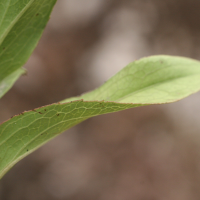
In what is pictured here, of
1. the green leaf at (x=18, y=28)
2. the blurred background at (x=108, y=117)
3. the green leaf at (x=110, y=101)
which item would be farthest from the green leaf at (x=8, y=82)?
the blurred background at (x=108, y=117)

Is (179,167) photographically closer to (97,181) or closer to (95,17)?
(97,181)

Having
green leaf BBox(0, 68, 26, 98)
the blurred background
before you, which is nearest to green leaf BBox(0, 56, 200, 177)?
green leaf BBox(0, 68, 26, 98)

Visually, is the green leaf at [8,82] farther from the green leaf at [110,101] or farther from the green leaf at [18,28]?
the green leaf at [110,101]

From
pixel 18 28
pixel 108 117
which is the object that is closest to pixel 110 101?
pixel 18 28

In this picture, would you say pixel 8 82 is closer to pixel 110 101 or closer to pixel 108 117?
pixel 110 101

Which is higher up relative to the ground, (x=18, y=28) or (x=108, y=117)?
(x=108, y=117)

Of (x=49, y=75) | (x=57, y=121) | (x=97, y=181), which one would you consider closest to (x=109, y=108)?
(x=57, y=121)
